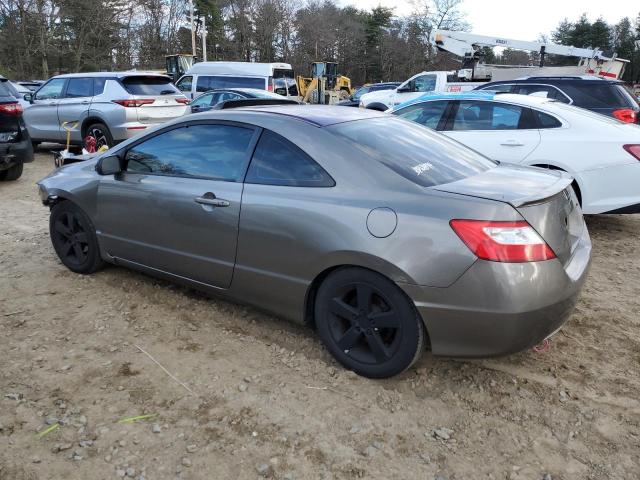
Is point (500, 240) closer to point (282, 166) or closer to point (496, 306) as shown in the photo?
point (496, 306)

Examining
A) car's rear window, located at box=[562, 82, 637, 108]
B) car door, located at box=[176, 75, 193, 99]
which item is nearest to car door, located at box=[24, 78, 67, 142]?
car door, located at box=[176, 75, 193, 99]

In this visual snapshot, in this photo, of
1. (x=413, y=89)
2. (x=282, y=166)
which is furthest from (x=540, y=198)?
(x=413, y=89)

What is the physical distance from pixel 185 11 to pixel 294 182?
176 feet

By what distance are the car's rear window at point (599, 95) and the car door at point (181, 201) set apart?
28.4 feet

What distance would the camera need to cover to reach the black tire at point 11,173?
344 inches

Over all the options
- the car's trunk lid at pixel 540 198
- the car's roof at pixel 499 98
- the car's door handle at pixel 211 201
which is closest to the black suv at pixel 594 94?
the car's roof at pixel 499 98

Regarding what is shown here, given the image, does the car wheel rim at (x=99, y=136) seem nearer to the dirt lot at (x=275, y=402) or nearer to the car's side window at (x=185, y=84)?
the dirt lot at (x=275, y=402)

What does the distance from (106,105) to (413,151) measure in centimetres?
852

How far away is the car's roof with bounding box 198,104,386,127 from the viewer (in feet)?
10.6

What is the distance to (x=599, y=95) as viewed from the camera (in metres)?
9.71

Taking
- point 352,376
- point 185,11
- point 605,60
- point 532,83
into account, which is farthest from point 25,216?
point 185,11

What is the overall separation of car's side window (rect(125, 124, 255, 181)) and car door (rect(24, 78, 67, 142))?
27.4 ft

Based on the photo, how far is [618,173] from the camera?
17.1 feet

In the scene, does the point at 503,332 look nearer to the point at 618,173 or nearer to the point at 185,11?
the point at 618,173
